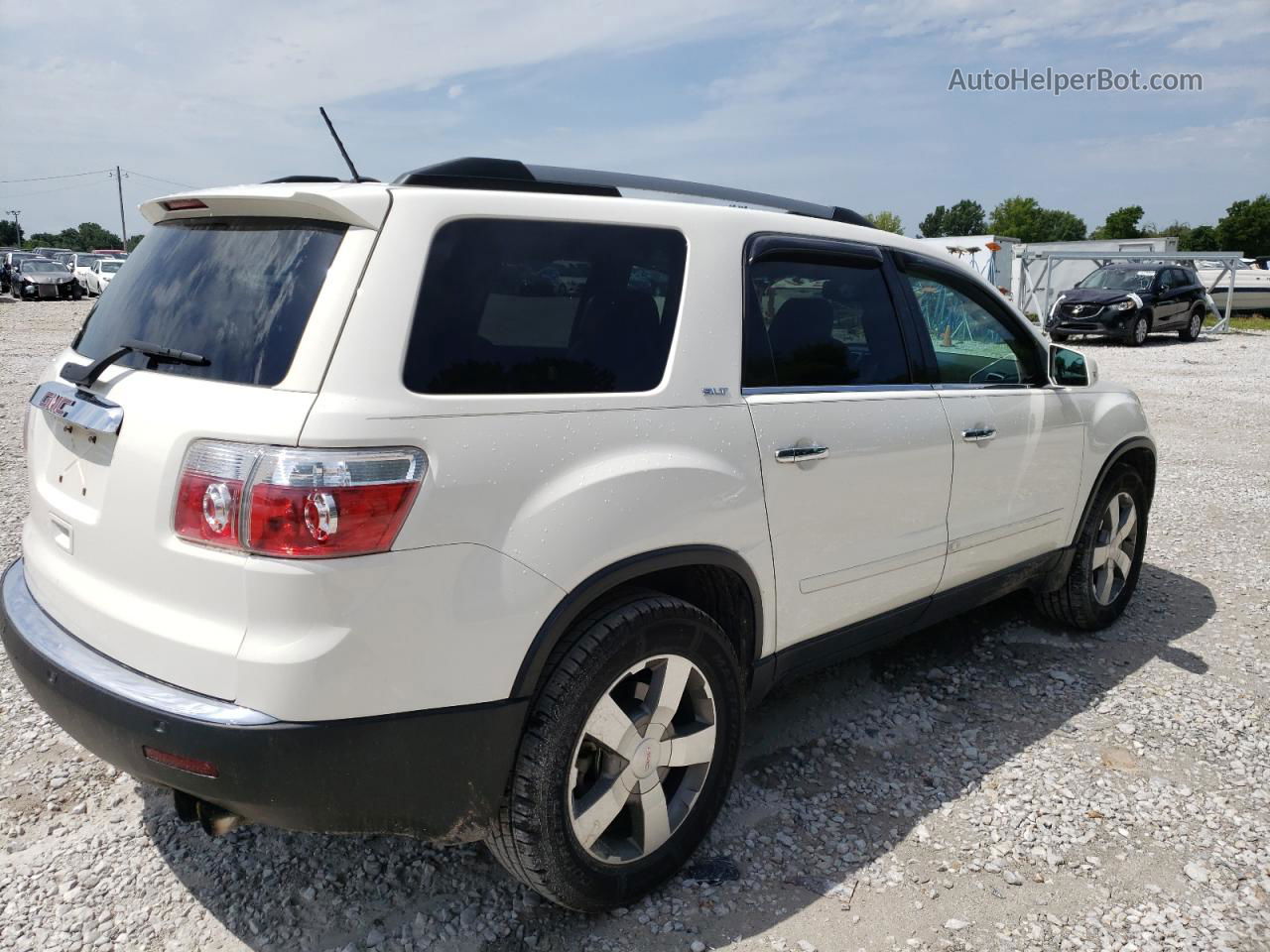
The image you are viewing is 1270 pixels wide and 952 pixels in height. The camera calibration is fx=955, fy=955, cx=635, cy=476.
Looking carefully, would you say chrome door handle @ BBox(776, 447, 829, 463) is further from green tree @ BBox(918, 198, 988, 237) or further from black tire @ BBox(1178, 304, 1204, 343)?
green tree @ BBox(918, 198, 988, 237)

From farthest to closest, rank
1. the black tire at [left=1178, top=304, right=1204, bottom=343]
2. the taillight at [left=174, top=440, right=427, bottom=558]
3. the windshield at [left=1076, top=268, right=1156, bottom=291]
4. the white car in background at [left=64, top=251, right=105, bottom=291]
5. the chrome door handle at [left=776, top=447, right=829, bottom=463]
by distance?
the white car in background at [left=64, top=251, right=105, bottom=291]
the black tire at [left=1178, top=304, right=1204, bottom=343]
the windshield at [left=1076, top=268, right=1156, bottom=291]
the chrome door handle at [left=776, top=447, right=829, bottom=463]
the taillight at [left=174, top=440, right=427, bottom=558]

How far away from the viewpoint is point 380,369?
2.05 m

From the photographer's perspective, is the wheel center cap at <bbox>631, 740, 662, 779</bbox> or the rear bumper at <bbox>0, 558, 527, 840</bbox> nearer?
the rear bumper at <bbox>0, 558, 527, 840</bbox>

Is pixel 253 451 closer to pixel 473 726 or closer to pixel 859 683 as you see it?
pixel 473 726

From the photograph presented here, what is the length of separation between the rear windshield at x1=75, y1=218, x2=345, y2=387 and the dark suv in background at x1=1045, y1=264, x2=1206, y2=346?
67.6 feet

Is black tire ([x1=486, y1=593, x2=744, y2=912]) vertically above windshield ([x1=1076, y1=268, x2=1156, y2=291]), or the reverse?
windshield ([x1=1076, y1=268, x2=1156, y2=291])

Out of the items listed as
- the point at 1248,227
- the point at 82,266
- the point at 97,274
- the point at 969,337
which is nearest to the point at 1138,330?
the point at 969,337

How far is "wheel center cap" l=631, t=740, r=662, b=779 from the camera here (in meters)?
2.50

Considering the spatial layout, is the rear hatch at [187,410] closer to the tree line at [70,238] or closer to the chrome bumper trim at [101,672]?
the chrome bumper trim at [101,672]

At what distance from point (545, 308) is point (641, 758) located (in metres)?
1.19

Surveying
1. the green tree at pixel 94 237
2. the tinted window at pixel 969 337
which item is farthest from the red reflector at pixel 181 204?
the green tree at pixel 94 237

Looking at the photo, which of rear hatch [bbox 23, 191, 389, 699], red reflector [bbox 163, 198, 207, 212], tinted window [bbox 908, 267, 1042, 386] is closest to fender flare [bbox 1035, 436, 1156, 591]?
tinted window [bbox 908, 267, 1042, 386]

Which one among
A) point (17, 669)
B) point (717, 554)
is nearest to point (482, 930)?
point (717, 554)

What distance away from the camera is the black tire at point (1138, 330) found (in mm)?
20000
